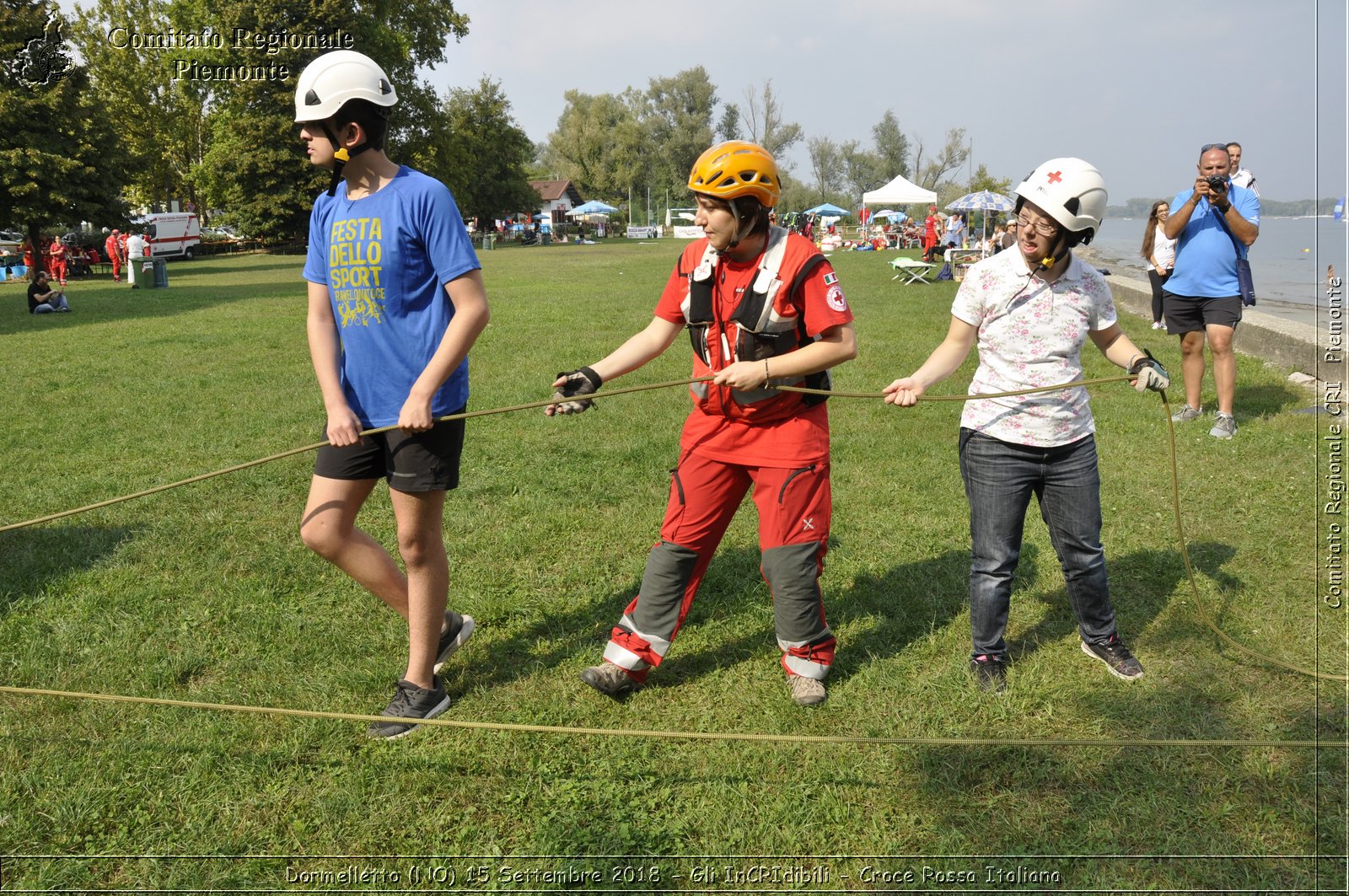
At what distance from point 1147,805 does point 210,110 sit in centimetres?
5957

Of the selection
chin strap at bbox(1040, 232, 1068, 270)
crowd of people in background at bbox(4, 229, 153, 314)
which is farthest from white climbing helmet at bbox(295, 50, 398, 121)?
crowd of people in background at bbox(4, 229, 153, 314)

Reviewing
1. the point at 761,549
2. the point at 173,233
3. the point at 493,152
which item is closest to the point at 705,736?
the point at 761,549

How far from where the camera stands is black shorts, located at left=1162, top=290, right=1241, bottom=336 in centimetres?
777

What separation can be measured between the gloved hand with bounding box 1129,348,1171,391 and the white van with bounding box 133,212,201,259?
42347mm

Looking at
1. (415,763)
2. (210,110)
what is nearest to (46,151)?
(210,110)

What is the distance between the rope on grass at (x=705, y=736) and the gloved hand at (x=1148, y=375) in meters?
1.33

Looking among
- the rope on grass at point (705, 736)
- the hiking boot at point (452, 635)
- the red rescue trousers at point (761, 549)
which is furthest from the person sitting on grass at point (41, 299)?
the red rescue trousers at point (761, 549)

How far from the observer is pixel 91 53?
165 ft

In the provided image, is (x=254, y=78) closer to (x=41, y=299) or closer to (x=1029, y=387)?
→ (x=41, y=299)

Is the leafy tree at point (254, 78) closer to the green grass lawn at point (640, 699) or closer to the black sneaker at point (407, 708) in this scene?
the green grass lawn at point (640, 699)

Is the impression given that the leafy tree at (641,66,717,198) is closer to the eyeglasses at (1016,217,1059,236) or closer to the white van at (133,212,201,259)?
the white van at (133,212,201,259)

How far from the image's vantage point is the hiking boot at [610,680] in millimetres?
3955

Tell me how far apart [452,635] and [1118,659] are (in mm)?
2946

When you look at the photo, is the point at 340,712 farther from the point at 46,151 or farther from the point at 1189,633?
the point at 46,151
